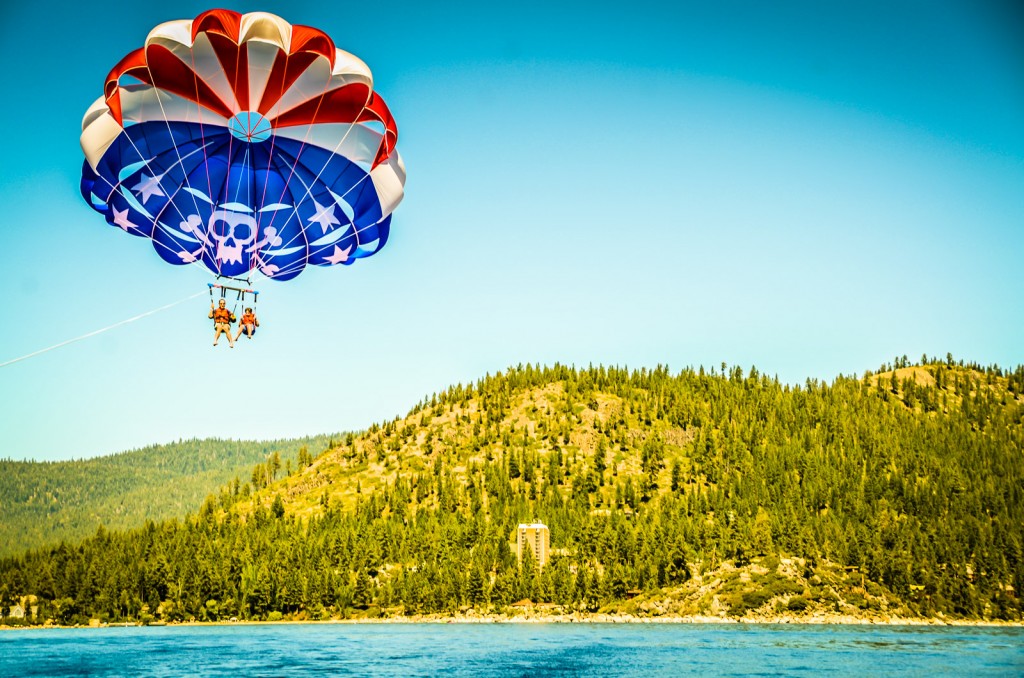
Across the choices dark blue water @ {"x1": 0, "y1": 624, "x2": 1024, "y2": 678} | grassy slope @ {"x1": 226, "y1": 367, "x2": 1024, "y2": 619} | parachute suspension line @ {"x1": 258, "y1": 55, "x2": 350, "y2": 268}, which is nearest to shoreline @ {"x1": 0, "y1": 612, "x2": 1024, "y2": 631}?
grassy slope @ {"x1": 226, "y1": 367, "x2": 1024, "y2": 619}

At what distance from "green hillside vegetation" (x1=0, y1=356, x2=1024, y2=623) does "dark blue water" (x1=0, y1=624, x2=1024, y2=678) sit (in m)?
13.5

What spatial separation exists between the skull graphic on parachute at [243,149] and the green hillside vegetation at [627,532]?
91782 millimetres

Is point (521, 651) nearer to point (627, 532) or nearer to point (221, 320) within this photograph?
point (221, 320)

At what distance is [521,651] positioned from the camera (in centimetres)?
7662

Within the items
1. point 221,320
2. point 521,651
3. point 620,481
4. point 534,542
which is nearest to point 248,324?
point 221,320

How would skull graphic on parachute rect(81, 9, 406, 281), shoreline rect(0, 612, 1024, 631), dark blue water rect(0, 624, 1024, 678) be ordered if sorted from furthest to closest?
1. shoreline rect(0, 612, 1024, 631)
2. dark blue water rect(0, 624, 1024, 678)
3. skull graphic on parachute rect(81, 9, 406, 281)

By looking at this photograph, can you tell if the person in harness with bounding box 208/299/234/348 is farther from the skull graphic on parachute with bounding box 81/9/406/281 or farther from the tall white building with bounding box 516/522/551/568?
the tall white building with bounding box 516/522/551/568

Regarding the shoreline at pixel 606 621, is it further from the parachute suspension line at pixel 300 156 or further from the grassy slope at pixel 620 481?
the parachute suspension line at pixel 300 156

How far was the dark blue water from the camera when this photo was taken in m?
63.5

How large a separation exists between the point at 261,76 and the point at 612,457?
144 m

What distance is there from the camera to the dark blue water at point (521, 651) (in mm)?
63531

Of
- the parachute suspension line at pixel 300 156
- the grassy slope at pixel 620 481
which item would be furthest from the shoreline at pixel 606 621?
the parachute suspension line at pixel 300 156

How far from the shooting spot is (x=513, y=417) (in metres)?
196

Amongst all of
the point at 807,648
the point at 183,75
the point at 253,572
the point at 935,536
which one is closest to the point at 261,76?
the point at 183,75
